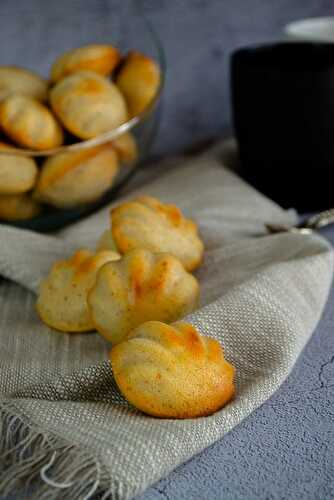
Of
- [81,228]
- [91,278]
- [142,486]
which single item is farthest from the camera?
[81,228]

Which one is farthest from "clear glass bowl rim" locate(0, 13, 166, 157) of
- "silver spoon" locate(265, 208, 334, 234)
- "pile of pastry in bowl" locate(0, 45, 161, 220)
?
"silver spoon" locate(265, 208, 334, 234)

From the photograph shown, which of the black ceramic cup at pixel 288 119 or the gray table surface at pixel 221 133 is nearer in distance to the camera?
the gray table surface at pixel 221 133

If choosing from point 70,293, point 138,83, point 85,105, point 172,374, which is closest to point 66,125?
point 85,105

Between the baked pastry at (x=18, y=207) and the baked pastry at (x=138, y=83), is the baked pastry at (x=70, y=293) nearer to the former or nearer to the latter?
the baked pastry at (x=18, y=207)

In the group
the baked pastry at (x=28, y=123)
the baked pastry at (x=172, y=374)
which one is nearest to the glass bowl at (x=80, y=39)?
the baked pastry at (x=28, y=123)

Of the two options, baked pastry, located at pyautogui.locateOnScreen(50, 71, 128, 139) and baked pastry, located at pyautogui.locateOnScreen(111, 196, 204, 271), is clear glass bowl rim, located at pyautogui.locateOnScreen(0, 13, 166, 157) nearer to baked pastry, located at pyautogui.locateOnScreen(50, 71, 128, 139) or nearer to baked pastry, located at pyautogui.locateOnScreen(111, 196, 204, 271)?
baked pastry, located at pyautogui.locateOnScreen(50, 71, 128, 139)

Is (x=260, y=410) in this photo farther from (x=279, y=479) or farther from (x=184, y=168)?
(x=184, y=168)

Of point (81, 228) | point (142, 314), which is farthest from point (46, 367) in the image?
point (81, 228)

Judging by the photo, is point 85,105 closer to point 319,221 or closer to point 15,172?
point 15,172
